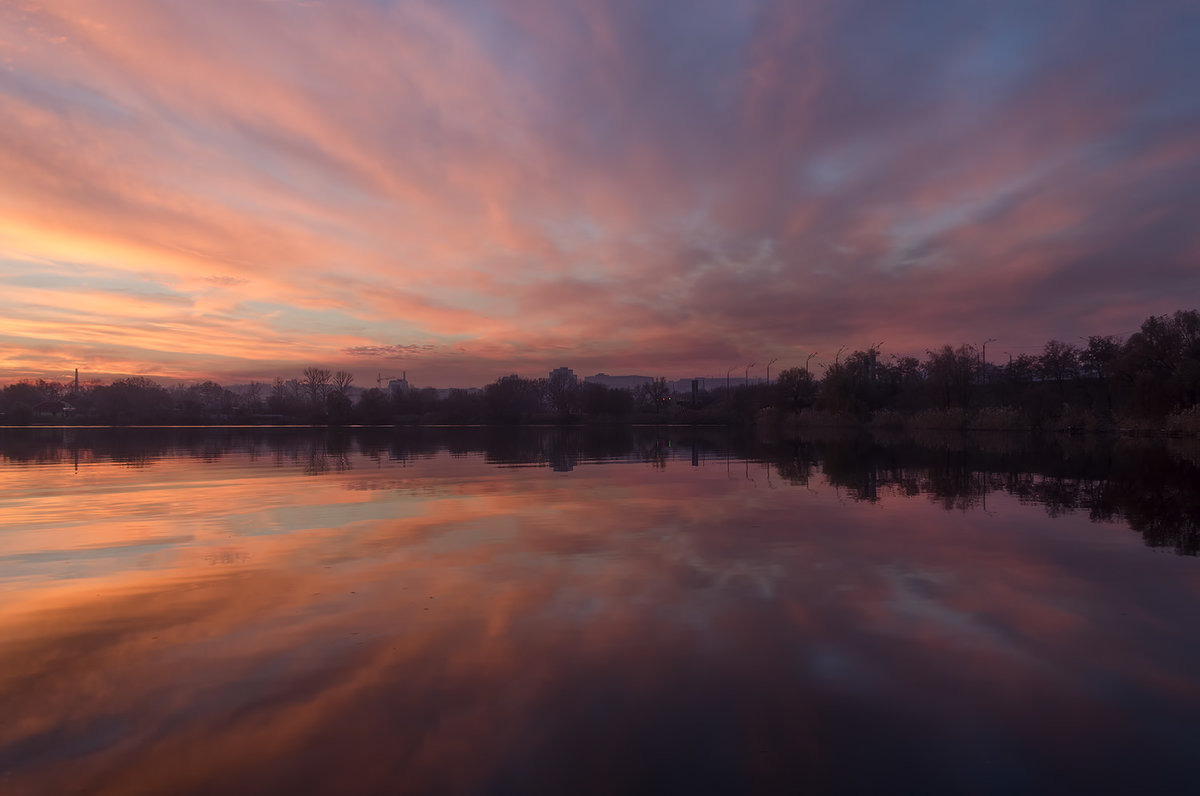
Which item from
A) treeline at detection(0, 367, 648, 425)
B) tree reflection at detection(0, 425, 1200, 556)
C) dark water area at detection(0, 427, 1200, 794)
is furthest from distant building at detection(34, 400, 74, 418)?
dark water area at detection(0, 427, 1200, 794)

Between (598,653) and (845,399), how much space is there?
7905cm

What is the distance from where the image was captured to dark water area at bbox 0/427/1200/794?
13.2 feet

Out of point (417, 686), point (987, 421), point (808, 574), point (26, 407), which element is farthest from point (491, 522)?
point (26, 407)

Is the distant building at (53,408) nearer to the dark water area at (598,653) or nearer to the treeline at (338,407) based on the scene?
the treeline at (338,407)

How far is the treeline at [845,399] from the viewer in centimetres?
5066

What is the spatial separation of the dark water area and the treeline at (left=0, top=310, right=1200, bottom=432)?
160 feet

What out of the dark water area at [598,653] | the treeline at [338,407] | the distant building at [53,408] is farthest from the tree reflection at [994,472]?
the distant building at [53,408]

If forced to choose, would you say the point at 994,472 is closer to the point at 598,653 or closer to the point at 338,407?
the point at 598,653

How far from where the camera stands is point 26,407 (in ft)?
344

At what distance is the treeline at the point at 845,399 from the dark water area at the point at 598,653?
4865 cm

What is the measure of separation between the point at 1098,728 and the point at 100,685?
720cm

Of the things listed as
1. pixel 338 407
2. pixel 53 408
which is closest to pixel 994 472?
pixel 338 407

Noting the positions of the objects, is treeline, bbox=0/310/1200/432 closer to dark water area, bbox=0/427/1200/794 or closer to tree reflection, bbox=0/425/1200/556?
tree reflection, bbox=0/425/1200/556

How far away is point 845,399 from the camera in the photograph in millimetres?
79375
